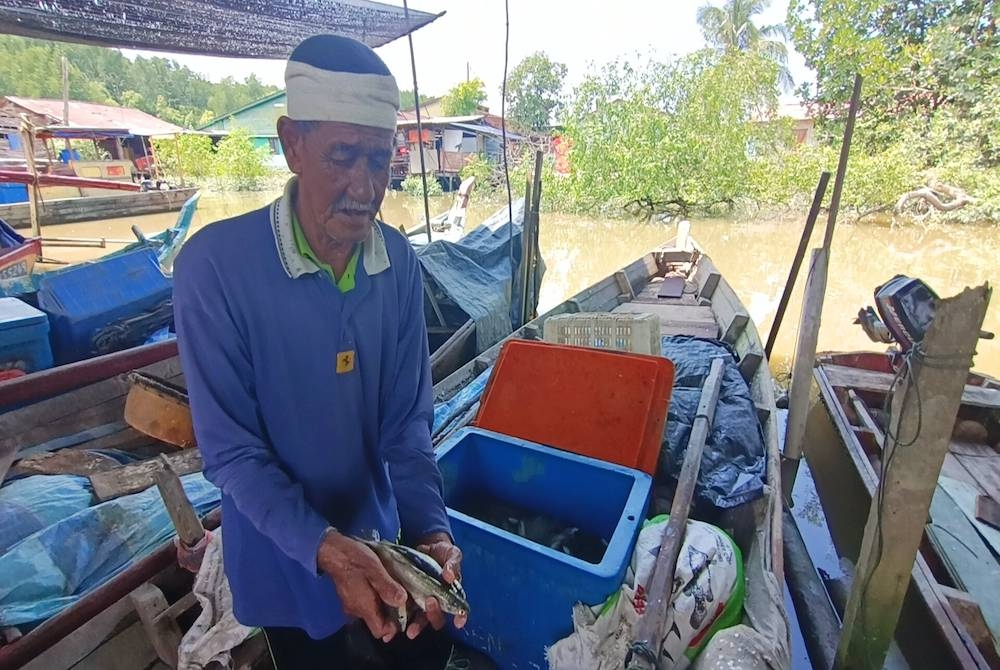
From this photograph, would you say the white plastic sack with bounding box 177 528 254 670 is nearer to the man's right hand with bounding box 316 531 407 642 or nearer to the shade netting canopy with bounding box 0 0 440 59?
the man's right hand with bounding box 316 531 407 642

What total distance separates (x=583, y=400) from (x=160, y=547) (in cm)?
191

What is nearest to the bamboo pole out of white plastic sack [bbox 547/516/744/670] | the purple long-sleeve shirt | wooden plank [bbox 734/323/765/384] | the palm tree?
wooden plank [bbox 734/323/765/384]

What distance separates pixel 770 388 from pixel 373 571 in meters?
3.46

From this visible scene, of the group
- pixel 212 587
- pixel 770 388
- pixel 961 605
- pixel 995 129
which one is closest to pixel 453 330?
pixel 770 388

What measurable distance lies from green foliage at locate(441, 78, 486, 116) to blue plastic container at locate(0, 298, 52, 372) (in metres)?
28.4

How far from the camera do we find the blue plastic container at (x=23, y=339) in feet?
10.6

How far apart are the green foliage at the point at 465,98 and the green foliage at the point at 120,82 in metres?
17.1

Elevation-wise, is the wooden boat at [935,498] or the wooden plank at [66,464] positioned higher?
the wooden plank at [66,464]

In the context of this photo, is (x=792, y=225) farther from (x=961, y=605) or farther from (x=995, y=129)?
(x=961, y=605)

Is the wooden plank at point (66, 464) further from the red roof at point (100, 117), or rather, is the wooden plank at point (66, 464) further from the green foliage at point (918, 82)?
the red roof at point (100, 117)

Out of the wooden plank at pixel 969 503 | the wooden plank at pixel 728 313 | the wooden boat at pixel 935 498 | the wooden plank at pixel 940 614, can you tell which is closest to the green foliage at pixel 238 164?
the wooden plank at pixel 728 313

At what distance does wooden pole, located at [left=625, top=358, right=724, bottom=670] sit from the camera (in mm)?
1558

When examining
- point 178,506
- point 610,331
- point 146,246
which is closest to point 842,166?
point 610,331

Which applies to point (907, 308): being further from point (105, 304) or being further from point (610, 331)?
point (105, 304)
